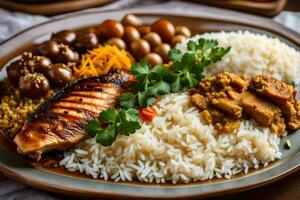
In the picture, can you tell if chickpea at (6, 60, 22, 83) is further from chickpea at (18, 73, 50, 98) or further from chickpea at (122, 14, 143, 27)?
chickpea at (122, 14, 143, 27)

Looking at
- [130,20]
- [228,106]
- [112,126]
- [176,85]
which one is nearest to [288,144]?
[228,106]

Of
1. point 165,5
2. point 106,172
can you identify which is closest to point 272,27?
point 165,5

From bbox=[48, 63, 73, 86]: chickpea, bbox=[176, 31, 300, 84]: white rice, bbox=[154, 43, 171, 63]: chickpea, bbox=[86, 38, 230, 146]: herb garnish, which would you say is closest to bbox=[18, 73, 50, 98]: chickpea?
bbox=[48, 63, 73, 86]: chickpea

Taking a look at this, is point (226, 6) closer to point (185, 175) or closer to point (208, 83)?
point (208, 83)

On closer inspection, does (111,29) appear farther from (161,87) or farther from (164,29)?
(161,87)

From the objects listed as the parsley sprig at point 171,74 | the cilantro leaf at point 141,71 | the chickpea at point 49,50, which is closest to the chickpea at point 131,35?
the chickpea at point 49,50

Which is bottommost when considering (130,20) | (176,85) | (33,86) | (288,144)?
(288,144)
